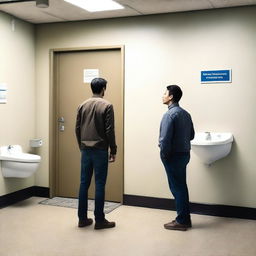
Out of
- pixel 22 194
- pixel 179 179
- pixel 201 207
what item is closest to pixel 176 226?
pixel 179 179

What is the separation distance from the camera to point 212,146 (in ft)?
13.0

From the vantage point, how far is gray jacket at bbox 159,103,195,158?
360 cm

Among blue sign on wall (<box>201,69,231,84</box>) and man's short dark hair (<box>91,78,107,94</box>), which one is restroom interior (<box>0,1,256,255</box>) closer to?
blue sign on wall (<box>201,69,231,84</box>)

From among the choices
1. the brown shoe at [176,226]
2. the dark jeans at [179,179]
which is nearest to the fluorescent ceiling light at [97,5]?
the dark jeans at [179,179]

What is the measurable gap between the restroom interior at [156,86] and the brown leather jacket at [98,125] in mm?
960

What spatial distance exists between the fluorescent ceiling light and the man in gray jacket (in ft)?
3.65

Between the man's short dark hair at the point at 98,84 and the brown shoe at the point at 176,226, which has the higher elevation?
the man's short dark hair at the point at 98,84

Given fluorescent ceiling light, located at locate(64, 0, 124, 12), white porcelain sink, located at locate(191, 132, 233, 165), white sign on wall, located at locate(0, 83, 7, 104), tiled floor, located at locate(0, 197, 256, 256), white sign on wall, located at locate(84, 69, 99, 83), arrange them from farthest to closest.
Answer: white sign on wall, located at locate(84, 69, 99, 83) → white sign on wall, located at locate(0, 83, 7, 104) → fluorescent ceiling light, located at locate(64, 0, 124, 12) → white porcelain sink, located at locate(191, 132, 233, 165) → tiled floor, located at locate(0, 197, 256, 256)

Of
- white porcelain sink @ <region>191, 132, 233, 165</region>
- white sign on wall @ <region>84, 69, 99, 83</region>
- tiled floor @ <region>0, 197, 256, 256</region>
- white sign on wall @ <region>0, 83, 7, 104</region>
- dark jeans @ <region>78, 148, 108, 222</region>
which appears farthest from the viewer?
white sign on wall @ <region>84, 69, 99, 83</region>

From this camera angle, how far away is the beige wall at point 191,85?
4152mm

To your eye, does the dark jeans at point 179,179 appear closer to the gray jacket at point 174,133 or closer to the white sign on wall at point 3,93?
the gray jacket at point 174,133

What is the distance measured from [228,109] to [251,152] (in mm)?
501

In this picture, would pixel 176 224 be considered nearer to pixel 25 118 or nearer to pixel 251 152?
pixel 251 152

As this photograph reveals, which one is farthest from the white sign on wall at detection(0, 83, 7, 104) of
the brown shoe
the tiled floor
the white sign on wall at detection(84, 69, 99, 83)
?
the brown shoe
